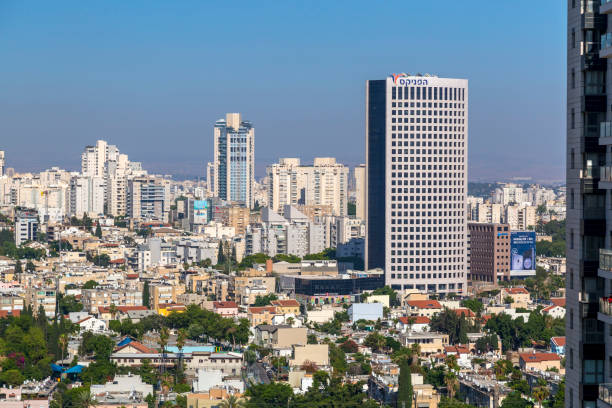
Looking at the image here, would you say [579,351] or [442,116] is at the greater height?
[442,116]

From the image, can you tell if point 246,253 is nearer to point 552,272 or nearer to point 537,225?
point 552,272

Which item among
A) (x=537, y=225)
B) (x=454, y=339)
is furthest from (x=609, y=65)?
(x=537, y=225)

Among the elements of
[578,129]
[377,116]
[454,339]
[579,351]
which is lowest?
→ [454,339]

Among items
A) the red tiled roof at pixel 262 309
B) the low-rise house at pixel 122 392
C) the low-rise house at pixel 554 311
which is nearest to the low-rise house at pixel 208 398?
the low-rise house at pixel 122 392

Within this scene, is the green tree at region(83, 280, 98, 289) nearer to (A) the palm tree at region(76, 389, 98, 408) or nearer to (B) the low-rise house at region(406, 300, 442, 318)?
(B) the low-rise house at region(406, 300, 442, 318)

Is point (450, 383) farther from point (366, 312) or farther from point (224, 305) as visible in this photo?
point (224, 305)

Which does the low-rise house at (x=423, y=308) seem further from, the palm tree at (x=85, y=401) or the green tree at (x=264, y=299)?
the palm tree at (x=85, y=401)

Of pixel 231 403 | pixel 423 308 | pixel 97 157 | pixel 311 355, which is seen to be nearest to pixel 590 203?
pixel 231 403
